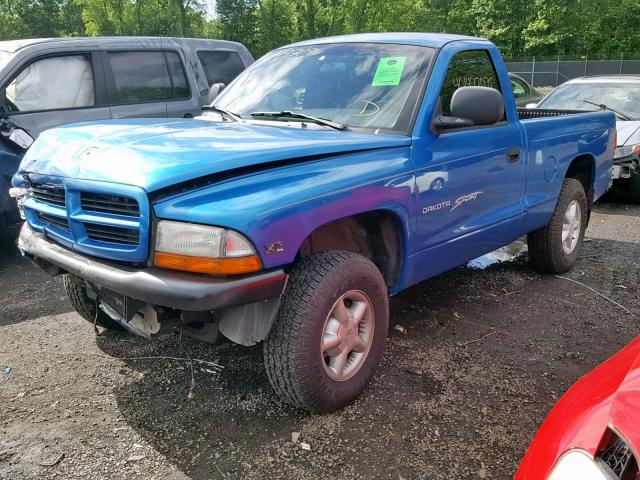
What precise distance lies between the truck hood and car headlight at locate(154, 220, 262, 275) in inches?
8.0

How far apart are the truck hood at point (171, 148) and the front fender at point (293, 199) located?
74mm

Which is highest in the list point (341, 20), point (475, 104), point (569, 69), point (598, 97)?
point (341, 20)

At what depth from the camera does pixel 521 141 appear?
159 inches

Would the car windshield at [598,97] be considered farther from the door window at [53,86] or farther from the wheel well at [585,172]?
the door window at [53,86]

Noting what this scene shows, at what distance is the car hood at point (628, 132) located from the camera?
7.57 meters

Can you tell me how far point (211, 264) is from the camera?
7.59ft

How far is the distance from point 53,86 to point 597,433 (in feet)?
19.6

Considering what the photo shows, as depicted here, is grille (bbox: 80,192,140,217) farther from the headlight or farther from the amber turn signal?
the headlight

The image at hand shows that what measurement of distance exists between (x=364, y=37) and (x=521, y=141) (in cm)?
133

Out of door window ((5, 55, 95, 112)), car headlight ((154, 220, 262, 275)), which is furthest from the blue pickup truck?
door window ((5, 55, 95, 112))

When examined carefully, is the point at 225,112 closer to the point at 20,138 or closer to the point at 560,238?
the point at 20,138

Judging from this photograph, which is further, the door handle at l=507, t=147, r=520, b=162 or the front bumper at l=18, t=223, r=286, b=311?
the door handle at l=507, t=147, r=520, b=162

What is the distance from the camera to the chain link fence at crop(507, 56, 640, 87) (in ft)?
113

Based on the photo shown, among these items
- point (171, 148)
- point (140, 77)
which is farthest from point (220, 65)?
point (171, 148)
